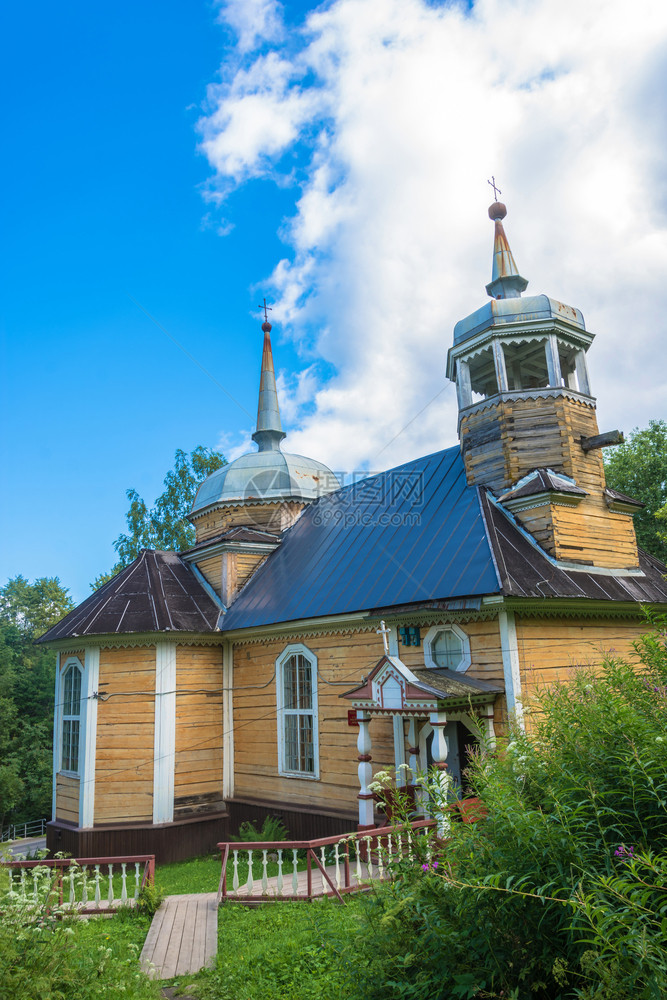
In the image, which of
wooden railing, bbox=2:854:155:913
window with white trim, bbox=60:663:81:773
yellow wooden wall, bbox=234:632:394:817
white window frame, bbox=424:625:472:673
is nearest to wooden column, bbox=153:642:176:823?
yellow wooden wall, bbox=234:632:394:817

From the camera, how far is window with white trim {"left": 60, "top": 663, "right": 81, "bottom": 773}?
14773 millimetres

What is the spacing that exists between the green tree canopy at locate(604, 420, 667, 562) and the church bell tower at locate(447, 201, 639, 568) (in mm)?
13514

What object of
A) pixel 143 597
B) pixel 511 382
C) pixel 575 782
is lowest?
pixel 575 782

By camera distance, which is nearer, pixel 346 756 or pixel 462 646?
pixel 462 646

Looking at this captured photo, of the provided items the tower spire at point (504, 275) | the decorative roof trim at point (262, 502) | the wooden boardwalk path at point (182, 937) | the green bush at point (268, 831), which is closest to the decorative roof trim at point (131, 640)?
the green bush at point (268, 831)

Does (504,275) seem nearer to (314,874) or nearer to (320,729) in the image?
(320,729)

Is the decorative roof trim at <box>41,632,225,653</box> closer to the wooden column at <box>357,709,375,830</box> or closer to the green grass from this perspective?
the wooden column at <box>357,709,375,830</box>

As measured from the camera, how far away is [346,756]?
12133 millimetres

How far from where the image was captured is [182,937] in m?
7.43

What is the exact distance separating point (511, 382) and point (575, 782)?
11280 millimetres

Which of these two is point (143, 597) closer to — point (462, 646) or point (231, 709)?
point (231, 709)

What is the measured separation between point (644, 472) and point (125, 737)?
21.6m

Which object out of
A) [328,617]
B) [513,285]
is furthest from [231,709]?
[513,285]

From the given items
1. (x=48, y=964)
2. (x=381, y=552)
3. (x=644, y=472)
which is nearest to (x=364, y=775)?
(x=381, y=552)
